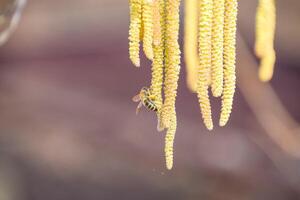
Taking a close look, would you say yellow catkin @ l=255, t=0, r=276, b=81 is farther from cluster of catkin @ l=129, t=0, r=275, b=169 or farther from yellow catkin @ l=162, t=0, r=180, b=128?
yellow catkin @ l=162, t=0, r=180, b=128

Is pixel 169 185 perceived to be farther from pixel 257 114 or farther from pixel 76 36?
pixel 76 36

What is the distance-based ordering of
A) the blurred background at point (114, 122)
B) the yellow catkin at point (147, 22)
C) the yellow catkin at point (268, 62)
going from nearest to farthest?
the yellow catkin at point (147, 22), the yellow catkin at point (268, 62), the blurred background at point (114, 122)

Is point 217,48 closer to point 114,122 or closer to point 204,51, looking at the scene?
point 204,51

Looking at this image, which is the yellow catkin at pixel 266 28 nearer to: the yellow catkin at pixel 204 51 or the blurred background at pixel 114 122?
the yellow catkin at pixel 204 51

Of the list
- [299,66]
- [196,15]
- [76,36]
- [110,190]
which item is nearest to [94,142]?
[110,190]

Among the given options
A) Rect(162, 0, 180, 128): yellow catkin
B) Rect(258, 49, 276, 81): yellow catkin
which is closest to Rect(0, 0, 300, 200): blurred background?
Rect(258, 49, 276, 81): yellow catkin

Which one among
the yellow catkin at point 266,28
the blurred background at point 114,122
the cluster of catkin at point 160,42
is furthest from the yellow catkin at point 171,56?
the blurred background at point 114,122
